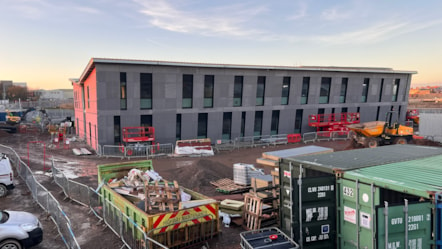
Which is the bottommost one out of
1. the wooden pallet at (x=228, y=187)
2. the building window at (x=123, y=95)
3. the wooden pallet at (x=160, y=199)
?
the wooden pallet at (x=228, y=187)

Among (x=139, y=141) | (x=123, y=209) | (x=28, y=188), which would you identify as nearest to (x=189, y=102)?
(x=139, y=141)

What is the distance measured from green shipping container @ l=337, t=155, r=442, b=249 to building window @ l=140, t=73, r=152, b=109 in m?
22.3

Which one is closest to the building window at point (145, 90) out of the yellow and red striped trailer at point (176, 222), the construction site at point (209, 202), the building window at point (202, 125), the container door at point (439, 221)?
the building window at point (202, 125)

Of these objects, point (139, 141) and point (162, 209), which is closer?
point (162, 209)

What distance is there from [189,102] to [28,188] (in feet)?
52.7

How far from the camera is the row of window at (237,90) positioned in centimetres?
2753

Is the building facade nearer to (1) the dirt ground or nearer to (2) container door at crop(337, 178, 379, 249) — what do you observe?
(1) the dirt ground

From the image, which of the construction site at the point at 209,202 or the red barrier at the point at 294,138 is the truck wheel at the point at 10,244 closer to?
the construction site at the point at 209,202

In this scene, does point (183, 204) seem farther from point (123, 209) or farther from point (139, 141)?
point (139, 141)

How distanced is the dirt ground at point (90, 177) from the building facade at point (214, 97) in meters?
3.71

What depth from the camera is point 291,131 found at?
3525cm

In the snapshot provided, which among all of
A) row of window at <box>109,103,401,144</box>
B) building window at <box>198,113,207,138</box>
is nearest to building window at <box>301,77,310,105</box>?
row of window at <box>109,103,401,144</box>

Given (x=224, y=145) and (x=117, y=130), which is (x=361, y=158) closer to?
(x=224, y=145)

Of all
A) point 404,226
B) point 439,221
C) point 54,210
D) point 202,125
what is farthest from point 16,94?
point 439,221
